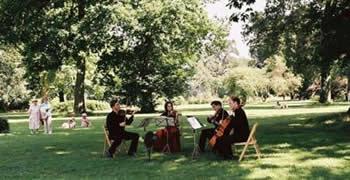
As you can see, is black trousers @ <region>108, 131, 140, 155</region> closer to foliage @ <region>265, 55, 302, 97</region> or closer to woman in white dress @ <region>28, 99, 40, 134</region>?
woman in white dress @ <region>28, 99, 40, 134</region>

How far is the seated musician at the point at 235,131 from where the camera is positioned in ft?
42.2

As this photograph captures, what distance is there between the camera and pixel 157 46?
47562 mm

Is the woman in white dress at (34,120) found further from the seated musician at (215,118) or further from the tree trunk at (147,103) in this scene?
the tree trunk at (147,103)

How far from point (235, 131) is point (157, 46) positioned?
35.1 metres

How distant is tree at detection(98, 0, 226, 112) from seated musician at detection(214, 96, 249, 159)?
1156 inches

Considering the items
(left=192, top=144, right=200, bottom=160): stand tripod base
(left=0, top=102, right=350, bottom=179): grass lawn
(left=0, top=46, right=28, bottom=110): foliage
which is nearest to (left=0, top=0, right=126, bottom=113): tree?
(left=0, top=102, right=350, bottom=179): grass lawn

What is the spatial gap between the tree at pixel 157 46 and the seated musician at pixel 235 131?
96.4ft

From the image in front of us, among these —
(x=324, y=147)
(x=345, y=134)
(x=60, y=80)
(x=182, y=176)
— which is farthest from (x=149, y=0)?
(x=182, y=176)

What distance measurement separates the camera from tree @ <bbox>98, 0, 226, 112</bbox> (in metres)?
44.4

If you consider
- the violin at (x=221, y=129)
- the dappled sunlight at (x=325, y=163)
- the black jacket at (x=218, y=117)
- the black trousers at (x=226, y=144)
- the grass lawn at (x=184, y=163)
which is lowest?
the dappled sunlight at (x=325, y=163)

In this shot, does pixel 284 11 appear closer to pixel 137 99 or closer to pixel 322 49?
pixel 322 49

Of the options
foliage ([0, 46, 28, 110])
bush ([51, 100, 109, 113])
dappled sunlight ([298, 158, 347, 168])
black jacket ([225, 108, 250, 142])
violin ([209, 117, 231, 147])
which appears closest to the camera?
dappled sunlight ([298, 158, 347, 168])

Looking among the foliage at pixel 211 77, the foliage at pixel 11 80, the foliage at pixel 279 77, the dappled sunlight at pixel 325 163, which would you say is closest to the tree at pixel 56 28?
the dappled sunlight at pixel 325 163

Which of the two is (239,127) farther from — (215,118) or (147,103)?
(147,103)
